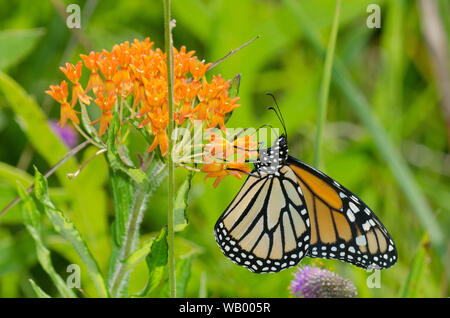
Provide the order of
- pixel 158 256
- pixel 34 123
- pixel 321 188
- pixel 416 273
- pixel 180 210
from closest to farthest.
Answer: pixel 158 256
pixel 180 210
pixel 416 273
pixel 321 188
pixel 34 123

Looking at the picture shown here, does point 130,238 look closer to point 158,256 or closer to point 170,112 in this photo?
point 158,256

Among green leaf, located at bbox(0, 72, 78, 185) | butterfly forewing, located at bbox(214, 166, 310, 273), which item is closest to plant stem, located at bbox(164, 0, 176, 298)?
butterfly forewing, located at bbox(214, 166, 310, 273)

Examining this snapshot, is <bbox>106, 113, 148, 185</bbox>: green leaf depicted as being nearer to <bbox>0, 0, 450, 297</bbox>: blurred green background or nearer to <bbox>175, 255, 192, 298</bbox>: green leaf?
<bbox>175, 255, 192, 298</bbox>: green leaf

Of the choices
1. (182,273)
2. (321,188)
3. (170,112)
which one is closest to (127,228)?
(182,273)

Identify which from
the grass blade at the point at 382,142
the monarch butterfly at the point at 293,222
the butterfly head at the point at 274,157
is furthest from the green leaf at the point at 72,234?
the grass blade at the point at 382,142

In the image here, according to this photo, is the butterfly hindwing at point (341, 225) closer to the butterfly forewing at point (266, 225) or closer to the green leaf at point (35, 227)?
the butterfly forewing at point (266, 225)

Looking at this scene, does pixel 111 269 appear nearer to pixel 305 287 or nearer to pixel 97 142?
pixel 97 142
